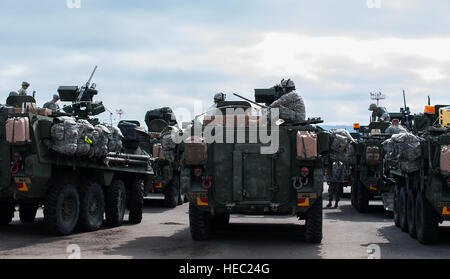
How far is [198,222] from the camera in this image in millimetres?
12117

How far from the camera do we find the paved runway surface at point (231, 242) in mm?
10664

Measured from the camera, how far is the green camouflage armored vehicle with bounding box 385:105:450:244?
1136cm

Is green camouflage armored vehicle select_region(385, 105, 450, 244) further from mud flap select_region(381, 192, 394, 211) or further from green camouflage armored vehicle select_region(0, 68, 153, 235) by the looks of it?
green camouflage armored vehicle select_region(0, 68, 153, 235)

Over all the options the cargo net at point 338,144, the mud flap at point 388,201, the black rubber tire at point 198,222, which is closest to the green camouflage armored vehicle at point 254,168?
the black rubber tire at point 198,222

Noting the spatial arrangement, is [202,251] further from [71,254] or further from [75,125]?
[75,125]

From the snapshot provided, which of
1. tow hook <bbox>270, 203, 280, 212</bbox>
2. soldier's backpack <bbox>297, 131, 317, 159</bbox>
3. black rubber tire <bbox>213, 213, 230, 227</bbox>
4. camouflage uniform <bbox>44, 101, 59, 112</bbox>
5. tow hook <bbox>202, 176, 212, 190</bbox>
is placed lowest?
black rubber tire <bbox>213, 213, 230, 227</bbox>

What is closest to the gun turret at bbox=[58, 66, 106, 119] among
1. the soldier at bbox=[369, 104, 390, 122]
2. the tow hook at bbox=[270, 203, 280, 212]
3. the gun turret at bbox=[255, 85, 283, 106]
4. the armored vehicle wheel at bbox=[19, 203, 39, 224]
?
the armored vehicle wheel at bbox=[19, 203, 39, 224]

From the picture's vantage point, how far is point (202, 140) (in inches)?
461

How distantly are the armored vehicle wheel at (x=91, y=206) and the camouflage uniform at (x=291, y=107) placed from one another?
434 cm

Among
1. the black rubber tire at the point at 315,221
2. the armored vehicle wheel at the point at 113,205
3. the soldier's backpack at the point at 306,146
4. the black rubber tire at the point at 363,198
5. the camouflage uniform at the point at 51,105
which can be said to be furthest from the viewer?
the black rubber tire at the point at 363,198

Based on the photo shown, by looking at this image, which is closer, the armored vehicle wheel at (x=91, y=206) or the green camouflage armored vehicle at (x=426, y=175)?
the green camouflage armored vehicle at (x=426, y=175)

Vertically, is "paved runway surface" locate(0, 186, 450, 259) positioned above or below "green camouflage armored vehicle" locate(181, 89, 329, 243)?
below

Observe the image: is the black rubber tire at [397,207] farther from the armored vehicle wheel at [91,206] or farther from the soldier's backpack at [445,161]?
the armored vehicle wheel at [91,206]

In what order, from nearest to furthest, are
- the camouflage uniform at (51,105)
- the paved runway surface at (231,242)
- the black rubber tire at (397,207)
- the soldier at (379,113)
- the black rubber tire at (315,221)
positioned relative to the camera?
1. the paved runway surface at (231,242)
2. the black rubber tire at (315,221)
3. the camouflage uniform at (51,105)
4. the black rubber tire at (397,207)
5. the soldier at (379,113)
